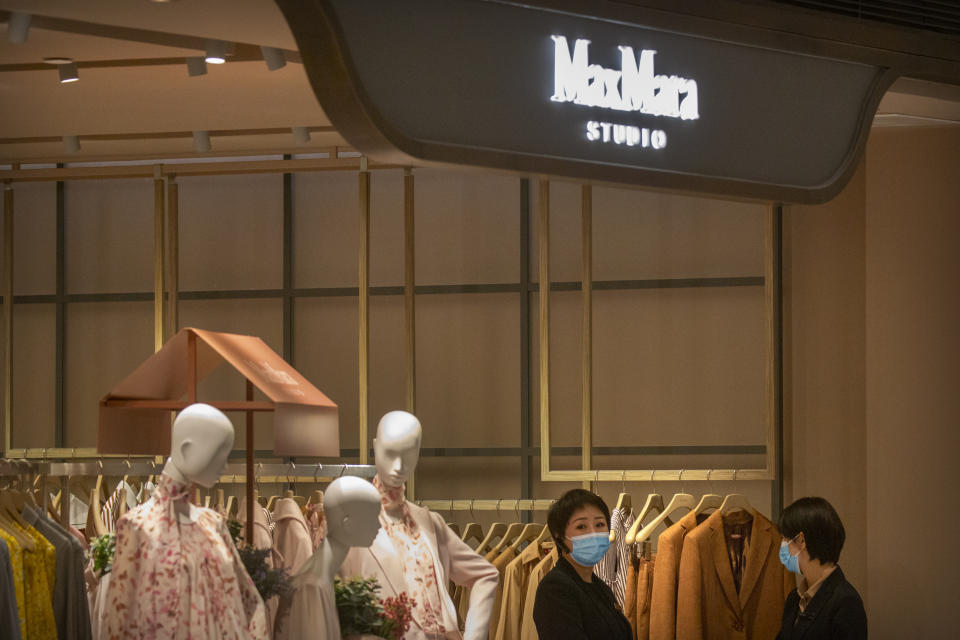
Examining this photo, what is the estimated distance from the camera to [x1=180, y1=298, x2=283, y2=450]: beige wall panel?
8.34m

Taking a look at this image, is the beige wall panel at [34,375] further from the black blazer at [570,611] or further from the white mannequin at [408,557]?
the black blazer at [570,611]

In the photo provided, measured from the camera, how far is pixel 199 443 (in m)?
3.49

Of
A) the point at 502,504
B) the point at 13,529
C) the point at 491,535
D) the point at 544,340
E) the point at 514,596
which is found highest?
the point at 544,340

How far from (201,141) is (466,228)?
191 centimetres

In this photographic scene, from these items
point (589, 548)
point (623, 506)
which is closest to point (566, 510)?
point (589, 548)

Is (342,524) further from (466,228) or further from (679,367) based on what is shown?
(466,228)

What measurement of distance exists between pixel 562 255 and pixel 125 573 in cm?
500

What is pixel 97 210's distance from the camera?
857cm

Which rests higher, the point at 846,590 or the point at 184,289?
the point at 184,289

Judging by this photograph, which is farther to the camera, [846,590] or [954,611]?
[954,611]

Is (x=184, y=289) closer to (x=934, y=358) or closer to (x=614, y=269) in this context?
(x=614, y=269)

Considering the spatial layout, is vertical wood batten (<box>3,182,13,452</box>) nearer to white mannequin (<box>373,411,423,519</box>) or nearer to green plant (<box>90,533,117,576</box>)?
white mannequin (<box>373,411,423,519</box>)

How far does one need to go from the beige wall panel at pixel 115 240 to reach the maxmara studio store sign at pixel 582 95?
5515 millimetres

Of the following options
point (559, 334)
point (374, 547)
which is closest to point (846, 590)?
point (374, 547)
